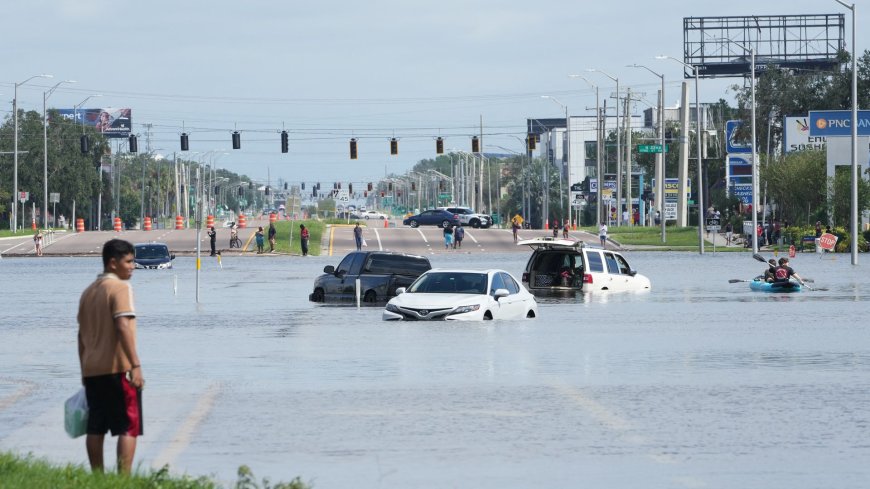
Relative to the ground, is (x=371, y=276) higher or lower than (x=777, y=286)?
higher

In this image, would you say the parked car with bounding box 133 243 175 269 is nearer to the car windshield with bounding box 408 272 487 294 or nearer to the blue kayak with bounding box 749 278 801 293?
the blue kayak with bounding box 749 278 801 293

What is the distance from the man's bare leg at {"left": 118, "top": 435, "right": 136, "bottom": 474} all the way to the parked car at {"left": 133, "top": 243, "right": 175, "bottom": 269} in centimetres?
5767

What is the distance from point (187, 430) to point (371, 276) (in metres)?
24.2

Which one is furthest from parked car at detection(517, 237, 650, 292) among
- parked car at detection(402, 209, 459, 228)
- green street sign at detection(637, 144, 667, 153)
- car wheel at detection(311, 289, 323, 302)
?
parked car at detection(402, 209, 459, 228)

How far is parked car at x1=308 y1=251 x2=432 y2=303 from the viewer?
3766 centimetres

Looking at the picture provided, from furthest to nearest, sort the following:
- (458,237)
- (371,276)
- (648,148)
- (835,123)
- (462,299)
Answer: (458,237), (835,123), (648,148), (371,276), (462,299)

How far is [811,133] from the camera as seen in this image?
88000 millimetres

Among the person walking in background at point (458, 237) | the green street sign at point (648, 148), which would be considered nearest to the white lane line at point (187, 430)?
the green street sign at point (648, 148)

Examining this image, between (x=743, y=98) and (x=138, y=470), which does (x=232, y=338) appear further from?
(x=743, y=98)

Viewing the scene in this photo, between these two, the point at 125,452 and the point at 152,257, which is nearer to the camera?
the point at 125,452

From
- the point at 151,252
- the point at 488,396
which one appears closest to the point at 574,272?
the point at 488,396

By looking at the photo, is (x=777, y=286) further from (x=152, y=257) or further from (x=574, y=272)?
(x=152, y=257)

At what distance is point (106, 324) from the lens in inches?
410

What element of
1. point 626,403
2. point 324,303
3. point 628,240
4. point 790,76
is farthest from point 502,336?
point 790,76
